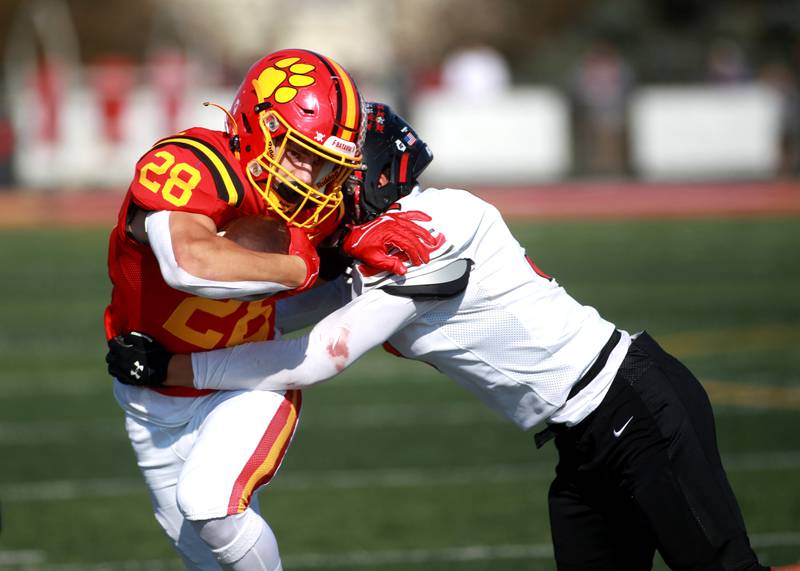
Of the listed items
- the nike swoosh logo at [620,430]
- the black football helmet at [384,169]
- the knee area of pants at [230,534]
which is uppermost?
the black football helmet at [384,169]

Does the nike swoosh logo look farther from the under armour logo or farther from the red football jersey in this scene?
A: the under armour logo

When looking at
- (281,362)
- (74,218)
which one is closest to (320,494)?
(281,362)

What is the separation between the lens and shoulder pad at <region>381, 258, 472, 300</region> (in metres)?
3.35

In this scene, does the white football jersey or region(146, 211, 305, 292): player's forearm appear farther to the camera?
the white football jersey

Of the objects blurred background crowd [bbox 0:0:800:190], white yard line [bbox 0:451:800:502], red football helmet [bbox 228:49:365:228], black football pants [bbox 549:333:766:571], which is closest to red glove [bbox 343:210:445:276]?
red football helmet [bbox 228:49:365:228]

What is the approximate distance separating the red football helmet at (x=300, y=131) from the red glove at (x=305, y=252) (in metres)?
0.05

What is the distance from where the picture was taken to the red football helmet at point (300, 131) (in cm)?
341

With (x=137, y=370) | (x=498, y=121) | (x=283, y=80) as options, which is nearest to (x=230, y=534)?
(x=137, y=370)

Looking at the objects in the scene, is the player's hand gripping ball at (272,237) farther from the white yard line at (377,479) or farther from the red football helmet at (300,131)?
the white yard line at (377,479)

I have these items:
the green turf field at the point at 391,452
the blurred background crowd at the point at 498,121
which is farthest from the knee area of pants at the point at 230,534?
the blurred background crowd at the point at 498,121

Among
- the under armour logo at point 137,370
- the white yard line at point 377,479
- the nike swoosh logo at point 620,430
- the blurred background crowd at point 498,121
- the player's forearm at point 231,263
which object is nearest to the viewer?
the player's forearm at point 231,263

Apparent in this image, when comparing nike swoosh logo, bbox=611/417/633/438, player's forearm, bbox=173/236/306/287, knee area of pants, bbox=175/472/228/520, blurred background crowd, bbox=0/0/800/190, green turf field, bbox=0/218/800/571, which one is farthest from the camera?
blurred background crowd, bbox=0/0/800/190

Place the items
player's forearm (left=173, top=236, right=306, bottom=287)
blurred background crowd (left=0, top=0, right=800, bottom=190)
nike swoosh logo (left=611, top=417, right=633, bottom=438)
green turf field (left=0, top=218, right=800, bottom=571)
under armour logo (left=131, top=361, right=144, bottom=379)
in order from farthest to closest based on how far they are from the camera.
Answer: blurred background crowd (left=0, top=0, right=800, bottom=190), green turf field (left=0, top=218, right=800, bottom=571), under armour logo (left=131, top=361, right=144, bottom=379), nike swoosh logo (left=611, top=417, right=633, bottom=438), player's forearm (left=173, top=236, right=306, bottom=287)

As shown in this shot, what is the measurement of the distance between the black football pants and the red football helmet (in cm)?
90
